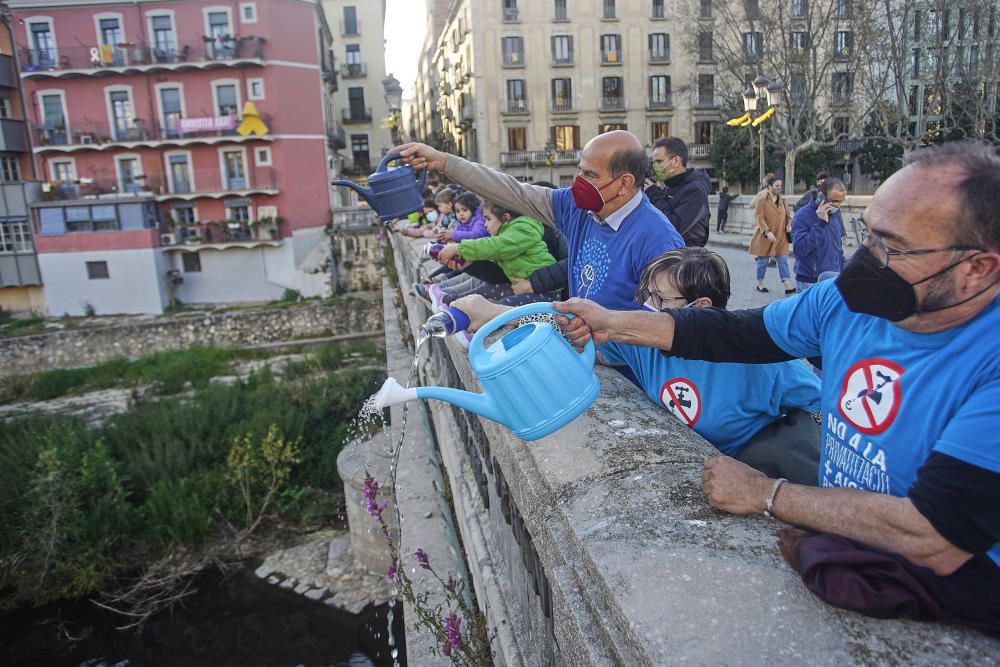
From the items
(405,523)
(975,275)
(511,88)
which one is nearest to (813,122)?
(511,88)

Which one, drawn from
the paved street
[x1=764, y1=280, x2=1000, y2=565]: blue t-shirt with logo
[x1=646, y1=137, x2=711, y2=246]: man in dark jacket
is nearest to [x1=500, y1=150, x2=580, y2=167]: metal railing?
the paved street

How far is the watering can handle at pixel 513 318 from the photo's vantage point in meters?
1.88

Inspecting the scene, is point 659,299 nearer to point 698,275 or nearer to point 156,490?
point 698,275

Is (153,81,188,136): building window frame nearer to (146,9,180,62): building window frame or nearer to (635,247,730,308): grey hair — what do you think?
(146,9,180,62): building window frame

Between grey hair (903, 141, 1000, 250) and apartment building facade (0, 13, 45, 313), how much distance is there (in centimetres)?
3469

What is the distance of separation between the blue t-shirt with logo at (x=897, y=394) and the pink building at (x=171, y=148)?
29.8 meters

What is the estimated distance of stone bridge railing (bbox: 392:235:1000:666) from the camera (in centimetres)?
117

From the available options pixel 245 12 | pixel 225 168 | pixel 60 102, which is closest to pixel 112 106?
pixel 60 102

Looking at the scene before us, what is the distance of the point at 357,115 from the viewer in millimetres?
41906

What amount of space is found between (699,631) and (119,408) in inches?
813

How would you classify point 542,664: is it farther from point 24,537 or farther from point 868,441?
point 24,537

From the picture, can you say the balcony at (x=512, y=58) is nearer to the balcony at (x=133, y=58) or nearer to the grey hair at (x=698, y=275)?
the balcony at (x=133, y=58)

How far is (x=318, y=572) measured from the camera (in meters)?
9.28

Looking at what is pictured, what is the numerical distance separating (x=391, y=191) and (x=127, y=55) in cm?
3159
